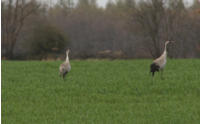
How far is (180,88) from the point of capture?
51.8 ft

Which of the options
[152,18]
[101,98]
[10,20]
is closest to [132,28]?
[152,18]

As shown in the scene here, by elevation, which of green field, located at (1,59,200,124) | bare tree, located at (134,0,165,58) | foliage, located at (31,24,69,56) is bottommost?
green field, located at (1,59,200,124)

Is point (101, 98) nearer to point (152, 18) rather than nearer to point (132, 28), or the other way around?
point (152, 18)

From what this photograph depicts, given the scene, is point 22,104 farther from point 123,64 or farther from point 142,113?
point 123,64

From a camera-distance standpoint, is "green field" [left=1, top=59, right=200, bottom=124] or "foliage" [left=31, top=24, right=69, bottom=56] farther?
"foliage" [left=31, top=24, right=69, bottom=56]

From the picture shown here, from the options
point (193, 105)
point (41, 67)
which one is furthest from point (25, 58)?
point (193, 105)

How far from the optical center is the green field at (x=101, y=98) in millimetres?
11180

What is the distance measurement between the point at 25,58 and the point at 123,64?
74.9ft

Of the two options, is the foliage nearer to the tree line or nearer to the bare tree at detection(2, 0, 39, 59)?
the tree line

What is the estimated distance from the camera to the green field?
36.7ft

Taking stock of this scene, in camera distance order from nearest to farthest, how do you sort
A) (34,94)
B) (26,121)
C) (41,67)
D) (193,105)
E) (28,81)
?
1. (26,121)
2. (193,105)
3. (34,94)
4. (28,81)
5. (41,67)

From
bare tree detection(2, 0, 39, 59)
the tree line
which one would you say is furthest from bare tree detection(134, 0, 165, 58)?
bare tree detection(2, 0, 39, 59)

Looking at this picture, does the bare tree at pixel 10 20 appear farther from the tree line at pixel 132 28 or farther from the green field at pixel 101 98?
the green field at pixel 101 98

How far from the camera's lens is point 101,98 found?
14.2 m
